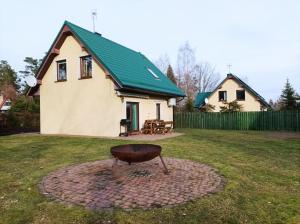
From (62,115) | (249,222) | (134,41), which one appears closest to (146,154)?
(249,222)

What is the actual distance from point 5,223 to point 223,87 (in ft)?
108

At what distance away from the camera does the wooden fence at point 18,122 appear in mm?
20344

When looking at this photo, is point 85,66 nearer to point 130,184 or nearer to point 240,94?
point 130,184

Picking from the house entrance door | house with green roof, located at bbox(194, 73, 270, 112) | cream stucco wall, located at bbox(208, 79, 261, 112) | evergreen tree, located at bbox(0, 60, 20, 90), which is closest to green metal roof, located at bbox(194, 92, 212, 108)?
house with green roof, located at bbox(194, 73, 270, 112)

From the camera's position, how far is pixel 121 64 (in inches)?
742

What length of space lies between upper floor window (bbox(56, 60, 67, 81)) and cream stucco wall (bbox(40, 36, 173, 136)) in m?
0.27

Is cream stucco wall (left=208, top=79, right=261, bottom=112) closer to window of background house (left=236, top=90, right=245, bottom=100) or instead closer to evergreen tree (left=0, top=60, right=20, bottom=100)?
window of background house (left=236, top=90, right=245, bottom=100)

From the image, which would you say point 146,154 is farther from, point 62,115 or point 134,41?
point 134,41

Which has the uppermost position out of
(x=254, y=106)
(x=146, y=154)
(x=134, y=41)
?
(x=134, y=41)

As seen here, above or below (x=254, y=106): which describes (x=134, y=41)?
above

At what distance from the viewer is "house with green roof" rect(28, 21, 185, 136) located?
16750mm

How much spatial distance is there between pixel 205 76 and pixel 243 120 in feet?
91.8

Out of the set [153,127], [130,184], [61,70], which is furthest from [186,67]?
[130,184]

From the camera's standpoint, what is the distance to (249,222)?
434 cm
